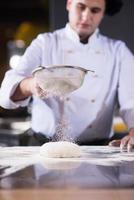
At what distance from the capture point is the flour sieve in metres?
1.98

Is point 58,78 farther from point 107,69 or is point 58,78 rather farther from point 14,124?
point 14,124

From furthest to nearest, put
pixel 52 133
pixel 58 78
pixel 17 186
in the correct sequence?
1. pixel 52 133
2. pixel 58 78
3. pixel 17 186

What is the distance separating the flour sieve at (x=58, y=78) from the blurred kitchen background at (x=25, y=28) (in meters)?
1.23

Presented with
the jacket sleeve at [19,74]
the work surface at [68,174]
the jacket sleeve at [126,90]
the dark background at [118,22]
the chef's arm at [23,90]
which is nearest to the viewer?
the work surface at [68,174]

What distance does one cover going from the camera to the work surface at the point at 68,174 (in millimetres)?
1324

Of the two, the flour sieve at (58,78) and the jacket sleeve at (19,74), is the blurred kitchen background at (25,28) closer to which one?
the jacket sleeve at (19,74)

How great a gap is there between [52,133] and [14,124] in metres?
2.30

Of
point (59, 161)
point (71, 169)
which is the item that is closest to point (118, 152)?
point (59, 161)

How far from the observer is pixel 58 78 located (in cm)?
199

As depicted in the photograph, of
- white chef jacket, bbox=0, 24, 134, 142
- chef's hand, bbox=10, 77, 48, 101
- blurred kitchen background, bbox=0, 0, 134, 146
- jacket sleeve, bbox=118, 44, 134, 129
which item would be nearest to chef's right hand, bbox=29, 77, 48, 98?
chef's hand, bbox=10, 77, 48, 101

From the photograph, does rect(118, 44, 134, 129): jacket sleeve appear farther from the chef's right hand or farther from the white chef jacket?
the chef's right hand

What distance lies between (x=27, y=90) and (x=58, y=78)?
39 centimetres

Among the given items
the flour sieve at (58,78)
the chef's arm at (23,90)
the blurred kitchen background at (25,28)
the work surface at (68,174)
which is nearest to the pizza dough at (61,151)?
the work surface at (68,174)

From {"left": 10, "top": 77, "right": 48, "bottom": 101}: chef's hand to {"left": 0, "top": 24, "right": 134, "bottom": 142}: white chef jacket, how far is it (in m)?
0.15
